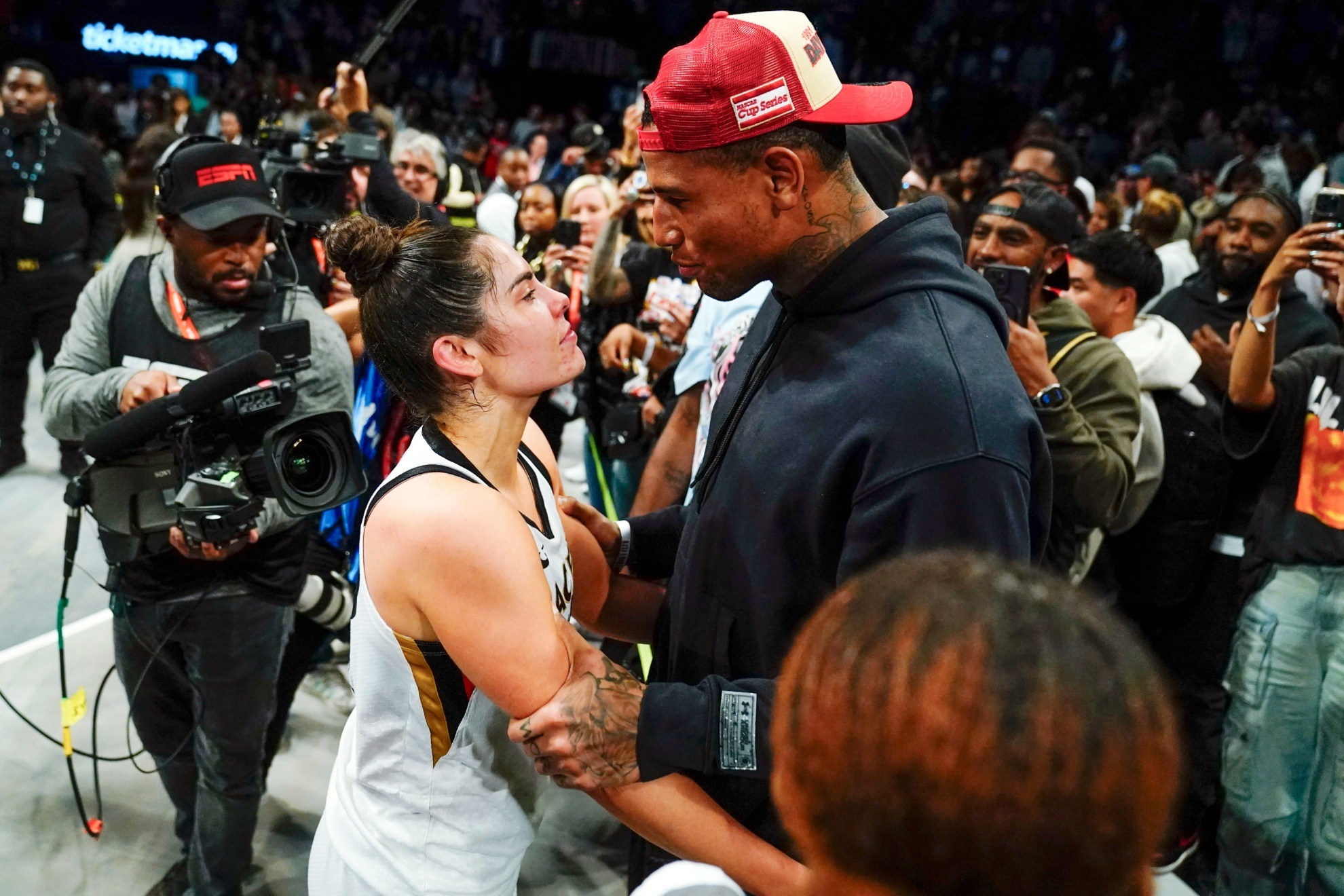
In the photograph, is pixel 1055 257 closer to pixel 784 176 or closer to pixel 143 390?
pixel 784 176

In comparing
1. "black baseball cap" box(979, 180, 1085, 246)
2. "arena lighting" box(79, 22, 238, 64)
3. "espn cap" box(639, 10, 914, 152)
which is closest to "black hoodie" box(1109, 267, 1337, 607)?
"black baseball cap" box(979, 180, 1085, 246)

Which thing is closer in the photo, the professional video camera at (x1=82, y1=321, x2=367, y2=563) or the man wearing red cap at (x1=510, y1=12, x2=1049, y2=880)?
the man wearing red cap at (x1=510, y1=12, x2=1049, y2=880)

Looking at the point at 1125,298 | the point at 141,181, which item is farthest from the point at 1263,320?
the point at 141,181

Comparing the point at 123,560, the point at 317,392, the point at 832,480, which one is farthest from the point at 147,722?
the point at 832,480

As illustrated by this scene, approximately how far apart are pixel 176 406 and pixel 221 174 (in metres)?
0.63

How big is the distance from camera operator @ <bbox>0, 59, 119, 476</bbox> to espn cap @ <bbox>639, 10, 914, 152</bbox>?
477cm

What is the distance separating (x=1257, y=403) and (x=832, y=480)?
205cm

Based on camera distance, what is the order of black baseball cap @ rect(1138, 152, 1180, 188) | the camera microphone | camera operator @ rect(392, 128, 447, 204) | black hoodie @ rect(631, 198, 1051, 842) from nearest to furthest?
1. black hoodie @ rect(631, 198, 1051, 842)
2. the camera microphone
3. camera operator @ rect(392, 128, 447, 204)
4. black baseball cap @ rect(1138, 152, 1180, 188)

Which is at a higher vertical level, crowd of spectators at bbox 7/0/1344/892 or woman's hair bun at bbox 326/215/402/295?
woman's hair bun at bbox 326/215/402/295

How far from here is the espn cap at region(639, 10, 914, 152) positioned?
59.1 inches

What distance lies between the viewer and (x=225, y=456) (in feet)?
7.67

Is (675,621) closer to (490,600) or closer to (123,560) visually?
(490,600)

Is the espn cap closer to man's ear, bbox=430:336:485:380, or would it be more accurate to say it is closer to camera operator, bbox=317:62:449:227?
man's ear, bbox=430:336:485:380

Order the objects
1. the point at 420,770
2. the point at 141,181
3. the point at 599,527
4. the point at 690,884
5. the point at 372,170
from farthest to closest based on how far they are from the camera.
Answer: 1. the point at 141,181
2. the point at 372,170
3. the point at 599,527
4. the point at 420,770
5. the point at 690,884
